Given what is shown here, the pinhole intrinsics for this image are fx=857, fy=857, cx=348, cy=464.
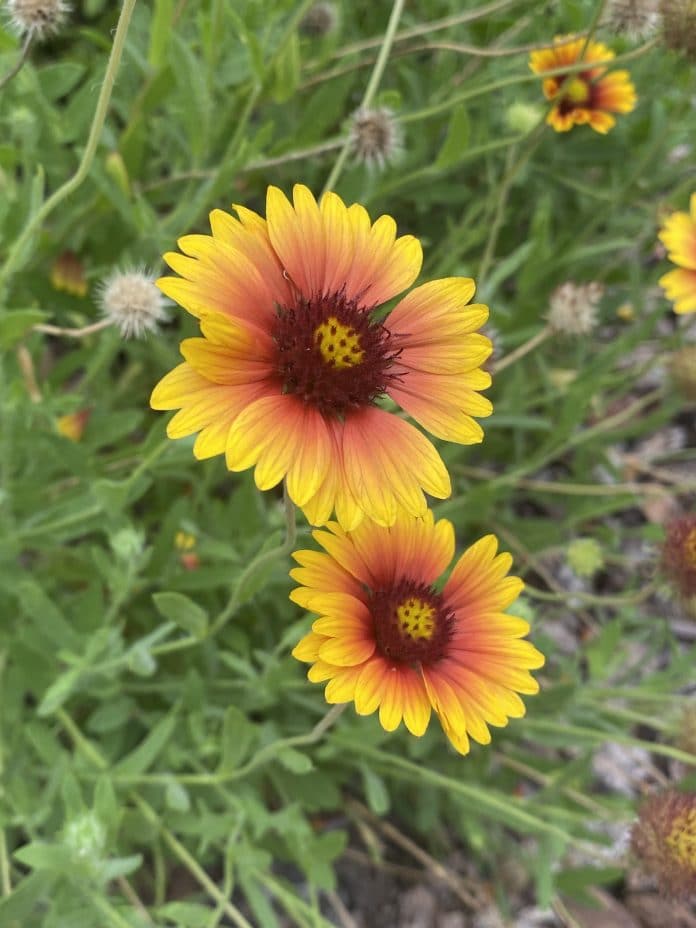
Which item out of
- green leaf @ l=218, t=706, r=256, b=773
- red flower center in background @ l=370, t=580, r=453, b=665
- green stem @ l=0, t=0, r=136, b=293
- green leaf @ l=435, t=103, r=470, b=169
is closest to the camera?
green stem @ l=0, t=0, r=136, b=293

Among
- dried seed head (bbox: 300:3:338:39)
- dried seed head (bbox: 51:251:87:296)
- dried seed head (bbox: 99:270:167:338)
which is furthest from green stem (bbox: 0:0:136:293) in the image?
dried seed head (bbox: 300:3:338:39)

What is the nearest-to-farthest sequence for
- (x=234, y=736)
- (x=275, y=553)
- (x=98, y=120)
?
(x=98, y=120)
(x=275, y=553)
(x=234, y=736)

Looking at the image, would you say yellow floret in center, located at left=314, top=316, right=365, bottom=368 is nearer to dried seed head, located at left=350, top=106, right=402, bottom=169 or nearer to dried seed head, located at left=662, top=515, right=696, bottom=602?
dried seed head, located at left=350, top=106, right=402, bottom=169

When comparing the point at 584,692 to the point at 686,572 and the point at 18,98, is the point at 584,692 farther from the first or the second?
the point at 18,98

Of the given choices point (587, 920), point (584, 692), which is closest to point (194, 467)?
point (584, 692)

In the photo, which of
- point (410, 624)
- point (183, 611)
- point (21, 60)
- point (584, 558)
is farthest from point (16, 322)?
point (584, 558)

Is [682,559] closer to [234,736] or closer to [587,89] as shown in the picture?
[234,736]
